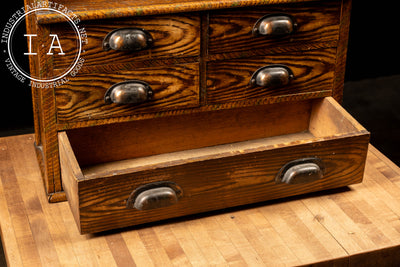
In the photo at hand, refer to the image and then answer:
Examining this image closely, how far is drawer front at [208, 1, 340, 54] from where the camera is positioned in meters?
1.89

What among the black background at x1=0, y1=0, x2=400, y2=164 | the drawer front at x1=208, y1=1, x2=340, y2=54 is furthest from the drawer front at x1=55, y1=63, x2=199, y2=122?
the black background at x1=0, y1=0, x2=400, y2=164

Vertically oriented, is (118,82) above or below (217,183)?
above

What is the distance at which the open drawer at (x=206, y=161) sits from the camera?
174 centimetres

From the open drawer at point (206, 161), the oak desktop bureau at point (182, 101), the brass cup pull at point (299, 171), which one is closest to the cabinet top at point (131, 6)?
the oak desktop bureau at point (182, 101)

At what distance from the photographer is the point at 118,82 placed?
1.86 m

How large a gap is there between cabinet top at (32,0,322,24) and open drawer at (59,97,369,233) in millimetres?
307

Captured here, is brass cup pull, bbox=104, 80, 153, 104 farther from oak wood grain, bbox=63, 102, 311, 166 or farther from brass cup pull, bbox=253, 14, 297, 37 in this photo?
brass cup pull, bbox=253, 14, 297, 37

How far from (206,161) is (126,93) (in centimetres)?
27

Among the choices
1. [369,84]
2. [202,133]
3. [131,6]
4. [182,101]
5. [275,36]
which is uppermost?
[131,6]

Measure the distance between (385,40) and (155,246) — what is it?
1679 mm

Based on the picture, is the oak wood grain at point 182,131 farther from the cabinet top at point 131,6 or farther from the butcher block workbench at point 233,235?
the cabinet top at point 131,6

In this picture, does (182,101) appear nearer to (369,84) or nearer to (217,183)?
(217,183)

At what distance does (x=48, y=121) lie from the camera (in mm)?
1842

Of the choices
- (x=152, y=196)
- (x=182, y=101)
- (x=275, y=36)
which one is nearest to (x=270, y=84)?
(x=275, y=36)
